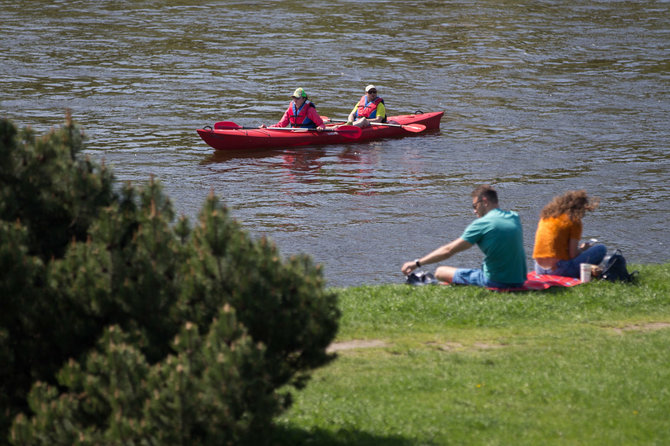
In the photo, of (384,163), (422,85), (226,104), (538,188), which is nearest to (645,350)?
(538,188)

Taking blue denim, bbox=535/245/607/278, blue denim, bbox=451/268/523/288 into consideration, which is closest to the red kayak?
blue denim, bbox=451/268/523/288

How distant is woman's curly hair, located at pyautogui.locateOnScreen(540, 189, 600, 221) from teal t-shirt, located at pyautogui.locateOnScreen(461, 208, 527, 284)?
77cm

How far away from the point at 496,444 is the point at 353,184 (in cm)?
1338

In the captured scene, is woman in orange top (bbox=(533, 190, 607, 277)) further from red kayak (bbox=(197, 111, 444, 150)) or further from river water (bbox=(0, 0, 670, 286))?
red kayak (bbox=(197, 111, 444, 150))

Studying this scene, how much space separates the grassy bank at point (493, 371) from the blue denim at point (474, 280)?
0.48 ft

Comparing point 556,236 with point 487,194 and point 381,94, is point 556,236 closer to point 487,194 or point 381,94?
point 487,194

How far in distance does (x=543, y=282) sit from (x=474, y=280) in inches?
29.9

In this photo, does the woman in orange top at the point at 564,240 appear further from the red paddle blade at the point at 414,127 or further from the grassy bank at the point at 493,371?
the red paddle blade at the point at 414,127

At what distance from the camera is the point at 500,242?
9383 mm

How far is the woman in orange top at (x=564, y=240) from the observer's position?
9969mm

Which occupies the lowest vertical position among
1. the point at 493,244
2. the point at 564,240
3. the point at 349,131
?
the point at 564,240

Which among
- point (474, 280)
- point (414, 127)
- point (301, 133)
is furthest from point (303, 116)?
point (474, 280)

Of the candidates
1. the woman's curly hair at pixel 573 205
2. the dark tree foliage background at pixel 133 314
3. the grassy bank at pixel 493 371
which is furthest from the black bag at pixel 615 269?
the dark tree foliage background at pixel 133 314

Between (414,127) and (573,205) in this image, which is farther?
(414,127)
